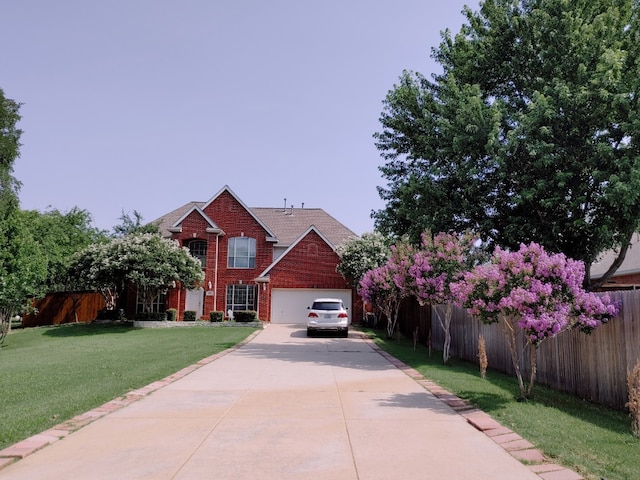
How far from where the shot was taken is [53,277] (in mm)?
36188

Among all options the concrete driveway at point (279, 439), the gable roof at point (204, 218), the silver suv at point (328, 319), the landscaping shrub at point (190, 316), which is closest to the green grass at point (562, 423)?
the concrete driveway at point (279, 439)

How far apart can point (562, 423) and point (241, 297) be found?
91.6 ft

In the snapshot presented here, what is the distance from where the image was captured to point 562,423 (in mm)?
6750

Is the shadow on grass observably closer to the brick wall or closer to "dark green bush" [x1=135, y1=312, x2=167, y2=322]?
"dark green bush" [x1=135, y1=312, x2=167, y2=322]

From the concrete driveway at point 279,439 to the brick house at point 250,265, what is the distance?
2213cm

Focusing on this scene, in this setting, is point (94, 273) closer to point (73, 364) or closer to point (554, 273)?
point (73, 364)

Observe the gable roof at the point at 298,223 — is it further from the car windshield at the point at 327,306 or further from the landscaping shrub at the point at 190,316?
the car windshield at the point at 327,306

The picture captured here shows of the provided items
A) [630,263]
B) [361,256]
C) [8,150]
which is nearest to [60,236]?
[8,150]

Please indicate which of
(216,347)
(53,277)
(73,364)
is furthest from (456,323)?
(53,277)

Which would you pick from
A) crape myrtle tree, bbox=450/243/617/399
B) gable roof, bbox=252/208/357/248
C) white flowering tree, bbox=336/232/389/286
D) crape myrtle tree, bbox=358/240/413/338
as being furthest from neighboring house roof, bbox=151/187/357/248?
crape myrtle tree, bbox=450/243/617/399

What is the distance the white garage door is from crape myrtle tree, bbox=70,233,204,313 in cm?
537

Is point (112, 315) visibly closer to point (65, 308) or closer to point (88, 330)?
point (88, 330)

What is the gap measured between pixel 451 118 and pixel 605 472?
39.5 ft

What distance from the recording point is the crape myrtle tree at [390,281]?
15.8 metres
